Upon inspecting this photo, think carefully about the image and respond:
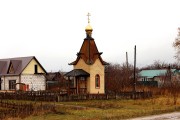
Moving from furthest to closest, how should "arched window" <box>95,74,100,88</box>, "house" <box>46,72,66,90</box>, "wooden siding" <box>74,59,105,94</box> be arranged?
"house" <box>46,72,66,90</box> → "arched window" <box>95,74,100,88</box> → "wooden siding" <box>74,59,105,94</box>

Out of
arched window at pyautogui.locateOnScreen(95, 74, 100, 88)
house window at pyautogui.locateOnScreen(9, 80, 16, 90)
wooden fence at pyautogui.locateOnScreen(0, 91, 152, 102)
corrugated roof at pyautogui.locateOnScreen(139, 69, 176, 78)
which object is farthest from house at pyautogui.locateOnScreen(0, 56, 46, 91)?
corrugated roof at pyautogui.locateOnScreen(139, 69, 176, 78)

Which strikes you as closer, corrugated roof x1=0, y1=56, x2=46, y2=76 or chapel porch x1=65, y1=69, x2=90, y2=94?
chapel porch x1=65, y1=69, x2=90, y2=94

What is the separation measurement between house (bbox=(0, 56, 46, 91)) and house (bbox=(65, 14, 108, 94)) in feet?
42.9

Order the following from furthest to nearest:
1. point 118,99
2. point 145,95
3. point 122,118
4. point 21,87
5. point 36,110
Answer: point 21,87 < point 145,95 < point 118,99 < point 36,110 < point 122,118

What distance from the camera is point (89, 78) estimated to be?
42.5m

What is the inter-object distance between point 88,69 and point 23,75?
1547cm

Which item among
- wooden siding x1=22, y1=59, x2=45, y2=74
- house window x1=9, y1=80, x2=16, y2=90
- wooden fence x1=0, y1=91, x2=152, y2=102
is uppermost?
wooden siding x1=22, y1=59, x2=45, y2=74

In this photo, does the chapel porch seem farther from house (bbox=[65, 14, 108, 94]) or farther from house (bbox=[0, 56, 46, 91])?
house (bbox=[0, 56, 46, 91])

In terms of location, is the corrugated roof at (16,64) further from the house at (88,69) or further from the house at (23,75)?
the house at (88,69)

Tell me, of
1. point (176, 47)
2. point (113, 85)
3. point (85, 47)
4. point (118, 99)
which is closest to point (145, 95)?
point (118, 99)

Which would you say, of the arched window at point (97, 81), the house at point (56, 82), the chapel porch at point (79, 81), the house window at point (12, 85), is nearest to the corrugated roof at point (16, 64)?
the house window at point (12, 85)

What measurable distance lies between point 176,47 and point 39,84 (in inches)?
1042

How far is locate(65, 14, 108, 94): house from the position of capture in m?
42.5

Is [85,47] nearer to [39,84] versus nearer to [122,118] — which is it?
[39,84]
